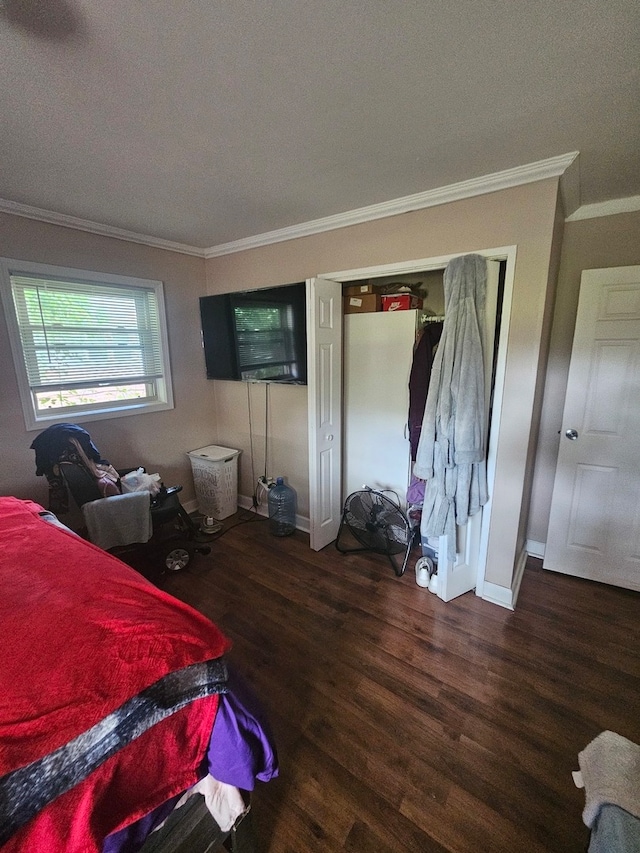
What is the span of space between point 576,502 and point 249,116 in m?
2.79

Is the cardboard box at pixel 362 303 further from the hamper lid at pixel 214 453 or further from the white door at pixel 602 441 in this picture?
the hamper lid at pixel 214 453

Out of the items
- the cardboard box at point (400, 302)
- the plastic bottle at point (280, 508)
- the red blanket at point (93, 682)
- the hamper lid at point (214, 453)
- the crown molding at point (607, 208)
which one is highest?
the crown molding at point (607, 208)

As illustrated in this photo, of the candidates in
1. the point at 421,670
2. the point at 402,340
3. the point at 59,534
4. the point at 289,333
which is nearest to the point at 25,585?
the point at 59,534

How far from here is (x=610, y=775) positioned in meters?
0.77

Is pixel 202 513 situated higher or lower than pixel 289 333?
lower

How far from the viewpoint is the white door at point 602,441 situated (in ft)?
6.82

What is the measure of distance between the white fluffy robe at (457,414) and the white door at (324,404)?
2.60 feet

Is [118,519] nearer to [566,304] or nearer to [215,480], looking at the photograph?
[215,480]

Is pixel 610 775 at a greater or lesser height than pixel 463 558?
greater

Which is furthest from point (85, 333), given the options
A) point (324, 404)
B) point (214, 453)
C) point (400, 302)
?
point (400, 302)

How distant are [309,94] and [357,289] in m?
1.48

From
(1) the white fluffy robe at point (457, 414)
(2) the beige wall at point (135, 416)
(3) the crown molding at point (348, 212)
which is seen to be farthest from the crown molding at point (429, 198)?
(2) the beige wall at point (135, 416)

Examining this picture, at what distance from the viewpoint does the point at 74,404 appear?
259 centimetres

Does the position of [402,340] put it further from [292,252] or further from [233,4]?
[233,4]
